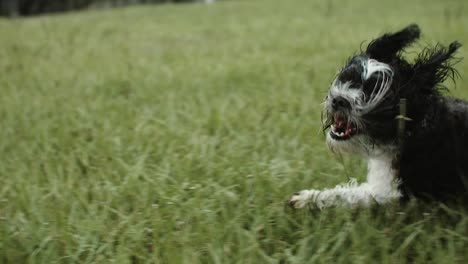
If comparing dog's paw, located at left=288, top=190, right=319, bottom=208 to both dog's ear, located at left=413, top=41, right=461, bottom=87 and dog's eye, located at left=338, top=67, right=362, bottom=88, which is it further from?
dog's ear, located at left=413, top=41, right=461, bottom=87

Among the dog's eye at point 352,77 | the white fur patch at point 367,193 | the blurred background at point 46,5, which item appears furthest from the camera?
the blurred background at point 46,5

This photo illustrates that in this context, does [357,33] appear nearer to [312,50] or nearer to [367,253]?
[312,50]

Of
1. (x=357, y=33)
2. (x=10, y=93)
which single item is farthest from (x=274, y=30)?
(x=10, y=93)

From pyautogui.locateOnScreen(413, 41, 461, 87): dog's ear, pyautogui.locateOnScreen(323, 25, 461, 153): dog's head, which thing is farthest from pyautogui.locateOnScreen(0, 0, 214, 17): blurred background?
pyautogui.locateOnScreen(413, 41, 461, 87): dog's ear

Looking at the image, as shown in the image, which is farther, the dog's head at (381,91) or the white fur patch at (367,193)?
the white fur patch at (367,193)

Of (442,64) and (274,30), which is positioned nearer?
(442,64)

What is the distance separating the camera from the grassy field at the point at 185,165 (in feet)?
7.82

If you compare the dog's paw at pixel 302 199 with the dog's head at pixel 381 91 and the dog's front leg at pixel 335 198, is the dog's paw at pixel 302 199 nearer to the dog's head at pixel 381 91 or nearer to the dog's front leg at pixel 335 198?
the dog's front leg at pixel 335 198

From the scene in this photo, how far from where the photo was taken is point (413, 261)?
2273mm

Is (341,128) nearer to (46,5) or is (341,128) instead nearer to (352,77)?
(352,77)

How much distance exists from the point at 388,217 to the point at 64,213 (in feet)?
5.84

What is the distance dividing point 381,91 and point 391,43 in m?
0.35

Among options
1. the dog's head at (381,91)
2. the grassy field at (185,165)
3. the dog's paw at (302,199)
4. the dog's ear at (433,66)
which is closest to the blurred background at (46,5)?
the grassy field at (185,165)

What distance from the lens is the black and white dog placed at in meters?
2.42
